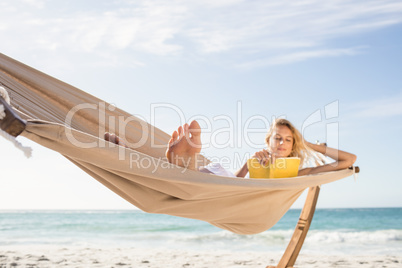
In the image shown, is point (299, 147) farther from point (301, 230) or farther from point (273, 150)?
point (301, 230)

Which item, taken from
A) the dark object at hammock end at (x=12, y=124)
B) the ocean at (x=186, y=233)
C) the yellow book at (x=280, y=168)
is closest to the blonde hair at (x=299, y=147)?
the yellow book at (x=280, y=168)

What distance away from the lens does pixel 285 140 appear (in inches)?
95.3

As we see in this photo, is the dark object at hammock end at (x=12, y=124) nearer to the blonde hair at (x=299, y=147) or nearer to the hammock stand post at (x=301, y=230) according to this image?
the blonde hair at (x=299, y=147)

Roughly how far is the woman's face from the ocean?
471 centimetres

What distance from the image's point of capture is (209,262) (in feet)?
16.6

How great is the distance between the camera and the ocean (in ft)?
24.8

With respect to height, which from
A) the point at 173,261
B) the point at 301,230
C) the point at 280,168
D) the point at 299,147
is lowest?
the point at 173,261

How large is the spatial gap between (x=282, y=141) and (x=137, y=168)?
110 centimetres

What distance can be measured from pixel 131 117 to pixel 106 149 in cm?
101

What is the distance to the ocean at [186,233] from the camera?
24.8 feet

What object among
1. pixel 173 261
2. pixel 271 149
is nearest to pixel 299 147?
pixel 271 149

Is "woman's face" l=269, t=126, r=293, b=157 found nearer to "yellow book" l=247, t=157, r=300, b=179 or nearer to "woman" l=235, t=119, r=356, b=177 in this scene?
"woman" l=235, t=119, r=356, b=177

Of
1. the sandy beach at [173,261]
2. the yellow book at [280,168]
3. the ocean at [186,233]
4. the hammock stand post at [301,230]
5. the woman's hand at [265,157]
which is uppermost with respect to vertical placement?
the woman's hand at [265,157]

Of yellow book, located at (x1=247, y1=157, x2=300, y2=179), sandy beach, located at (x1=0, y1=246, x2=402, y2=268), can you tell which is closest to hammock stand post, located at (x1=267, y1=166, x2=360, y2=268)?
yellow book, located at (x1=247, y1=157, x2=300, y2=179)
